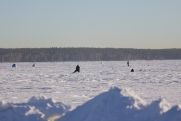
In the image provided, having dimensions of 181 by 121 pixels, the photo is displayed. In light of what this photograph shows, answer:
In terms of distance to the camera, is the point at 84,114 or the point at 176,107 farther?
the point at 84,114

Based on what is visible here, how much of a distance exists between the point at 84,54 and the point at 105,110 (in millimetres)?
164760

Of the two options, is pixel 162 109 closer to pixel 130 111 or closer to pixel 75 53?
pixel 130 111

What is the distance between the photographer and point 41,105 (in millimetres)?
7266

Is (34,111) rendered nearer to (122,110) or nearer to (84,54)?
(122,110)

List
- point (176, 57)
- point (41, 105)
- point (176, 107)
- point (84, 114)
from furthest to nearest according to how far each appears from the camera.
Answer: point (176, 57), point (41, 105), point (84, 114), point (176, 107)

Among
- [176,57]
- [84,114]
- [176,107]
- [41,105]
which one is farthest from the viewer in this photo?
[176,57]

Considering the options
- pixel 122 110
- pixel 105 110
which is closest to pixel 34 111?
pixel 105 110

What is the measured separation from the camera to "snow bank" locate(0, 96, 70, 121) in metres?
6.84

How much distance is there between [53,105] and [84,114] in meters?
0.89

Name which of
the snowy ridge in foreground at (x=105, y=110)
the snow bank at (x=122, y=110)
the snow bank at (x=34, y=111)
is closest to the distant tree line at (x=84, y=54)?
the snow bank at (x=34, y=111)

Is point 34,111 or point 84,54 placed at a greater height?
point 84,54

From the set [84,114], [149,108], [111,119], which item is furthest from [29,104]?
[149,108]

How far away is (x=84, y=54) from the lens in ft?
561

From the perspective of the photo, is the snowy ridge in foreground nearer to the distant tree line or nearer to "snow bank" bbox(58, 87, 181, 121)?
"snow bank" bbox(58, 87, 181, 121)
